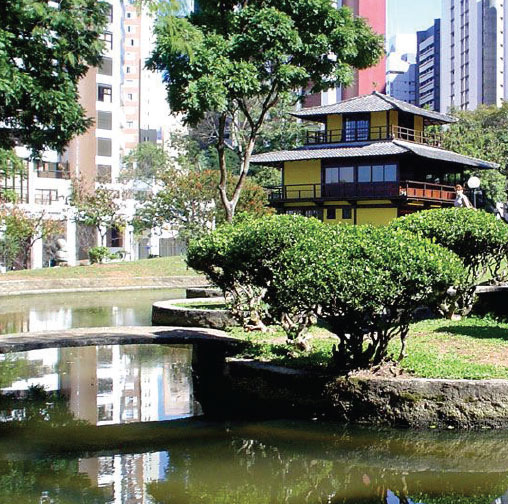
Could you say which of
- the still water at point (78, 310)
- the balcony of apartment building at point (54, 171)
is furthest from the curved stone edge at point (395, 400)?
the balcony of apartment building at point (54, 171)

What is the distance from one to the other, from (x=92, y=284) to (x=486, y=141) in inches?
1096

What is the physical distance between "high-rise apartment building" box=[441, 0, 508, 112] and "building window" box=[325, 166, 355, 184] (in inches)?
1930

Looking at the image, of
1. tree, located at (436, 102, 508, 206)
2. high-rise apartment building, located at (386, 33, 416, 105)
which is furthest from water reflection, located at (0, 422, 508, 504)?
high-rise apartment building, located at (386, 33, 416, 105)

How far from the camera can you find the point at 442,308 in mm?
14789

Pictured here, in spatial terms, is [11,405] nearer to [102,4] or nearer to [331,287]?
[331,287]

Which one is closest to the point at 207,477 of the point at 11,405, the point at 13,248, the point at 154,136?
the point at 11,405

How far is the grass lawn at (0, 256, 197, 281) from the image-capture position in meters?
32.4

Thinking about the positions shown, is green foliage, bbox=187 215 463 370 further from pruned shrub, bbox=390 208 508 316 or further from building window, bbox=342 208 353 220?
building window, bbox=342 208 353 220

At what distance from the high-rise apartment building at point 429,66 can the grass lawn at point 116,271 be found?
6892cm

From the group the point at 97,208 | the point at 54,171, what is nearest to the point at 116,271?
the point at 97,208

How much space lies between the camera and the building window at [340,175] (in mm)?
38625

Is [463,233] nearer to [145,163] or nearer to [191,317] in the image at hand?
[191,317]

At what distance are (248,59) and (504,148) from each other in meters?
37.6

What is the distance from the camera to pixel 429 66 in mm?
103062
